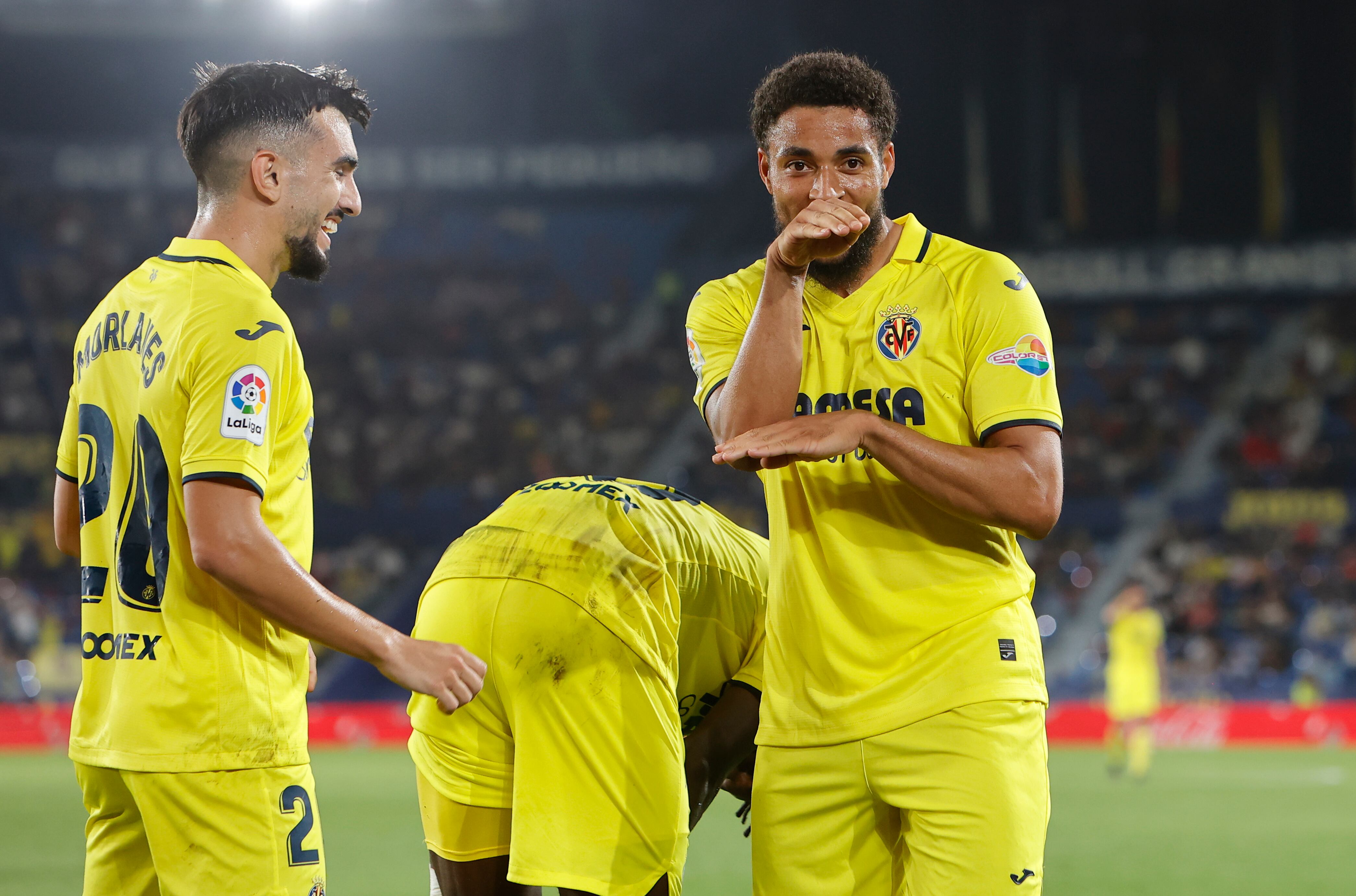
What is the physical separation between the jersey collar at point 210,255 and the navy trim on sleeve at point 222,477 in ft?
1.39

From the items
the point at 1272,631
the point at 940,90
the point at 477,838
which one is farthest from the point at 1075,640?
the point at 477,838

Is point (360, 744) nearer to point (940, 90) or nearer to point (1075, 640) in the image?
point (1075, 640)

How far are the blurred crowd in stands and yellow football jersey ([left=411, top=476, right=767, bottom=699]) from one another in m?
16.0

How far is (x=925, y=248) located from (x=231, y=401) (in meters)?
1.51

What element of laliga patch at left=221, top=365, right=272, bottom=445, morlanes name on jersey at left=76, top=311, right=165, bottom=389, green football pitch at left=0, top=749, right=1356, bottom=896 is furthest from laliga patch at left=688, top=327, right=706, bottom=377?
green football pitch at left=0, top=749, right=1356, bottom=896

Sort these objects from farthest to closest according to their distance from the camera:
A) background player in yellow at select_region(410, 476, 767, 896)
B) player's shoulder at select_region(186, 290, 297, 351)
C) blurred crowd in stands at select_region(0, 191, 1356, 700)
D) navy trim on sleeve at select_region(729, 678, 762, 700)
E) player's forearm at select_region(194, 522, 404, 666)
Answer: blurred crowd in stands at select_region(0, 191, 1356, 700), navy trim on sleeve at select_region(729, 678, 762, 700), background player in yellow at select_region(410, 476, 767, 896), player's shoulder at select_region(186, 290, 297, 351), player's forearm at select_region(194, 522, 404, 666)

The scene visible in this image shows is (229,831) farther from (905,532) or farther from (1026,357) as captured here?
(1026,357)

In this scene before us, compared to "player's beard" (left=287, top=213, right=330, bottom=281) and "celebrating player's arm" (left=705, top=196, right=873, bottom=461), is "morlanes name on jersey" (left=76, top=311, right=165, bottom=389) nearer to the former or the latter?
"player's beard" (left=287, top=213, right=330, bottom=281)

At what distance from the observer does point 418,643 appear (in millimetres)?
2531

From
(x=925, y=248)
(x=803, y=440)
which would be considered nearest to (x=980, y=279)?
(x=925, y=248)

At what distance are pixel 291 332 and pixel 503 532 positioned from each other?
798 mm

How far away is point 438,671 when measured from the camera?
2512 mm

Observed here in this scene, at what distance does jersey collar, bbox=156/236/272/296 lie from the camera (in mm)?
2668

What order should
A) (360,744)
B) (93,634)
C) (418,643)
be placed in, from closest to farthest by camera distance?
(418,643), (93,634), (360,744)
